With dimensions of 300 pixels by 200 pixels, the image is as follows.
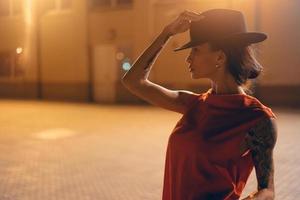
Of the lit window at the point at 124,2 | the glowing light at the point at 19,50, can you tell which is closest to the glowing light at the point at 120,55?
the lit window at the point at 124,2

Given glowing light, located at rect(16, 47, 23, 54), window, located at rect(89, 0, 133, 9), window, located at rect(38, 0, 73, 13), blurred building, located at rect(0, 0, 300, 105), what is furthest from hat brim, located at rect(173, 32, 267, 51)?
glowing light, located at rect(16, 47, 23, 54)

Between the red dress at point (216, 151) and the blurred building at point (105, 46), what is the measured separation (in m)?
16.0

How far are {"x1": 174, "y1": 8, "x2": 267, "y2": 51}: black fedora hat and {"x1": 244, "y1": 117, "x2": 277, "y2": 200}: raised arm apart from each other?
0.34 metres

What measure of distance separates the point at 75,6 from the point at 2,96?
703 centimetres

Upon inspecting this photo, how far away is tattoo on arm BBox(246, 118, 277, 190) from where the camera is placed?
77.3 inches

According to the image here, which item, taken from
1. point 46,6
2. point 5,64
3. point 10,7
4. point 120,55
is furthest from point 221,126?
point 5,64

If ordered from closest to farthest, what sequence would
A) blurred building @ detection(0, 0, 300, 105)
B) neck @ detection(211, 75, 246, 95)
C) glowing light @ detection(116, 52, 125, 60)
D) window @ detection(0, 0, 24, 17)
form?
neck @ detection(211, 75, 246, 95) < blurred building @ detection(0, 0, 300, 105) < glowing light @ detection(116, 52, 125, 60) < window @ detection(0, 0, 24, 17)

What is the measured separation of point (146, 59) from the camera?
2.40m

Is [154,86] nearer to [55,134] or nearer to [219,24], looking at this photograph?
[219,24]

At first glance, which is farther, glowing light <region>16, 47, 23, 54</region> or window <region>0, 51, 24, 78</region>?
window <region>0, 51, 24, 78</region>

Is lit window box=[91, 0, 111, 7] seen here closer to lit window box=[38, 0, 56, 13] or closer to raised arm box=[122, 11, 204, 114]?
lit window box=[38, 0, 56, 13]

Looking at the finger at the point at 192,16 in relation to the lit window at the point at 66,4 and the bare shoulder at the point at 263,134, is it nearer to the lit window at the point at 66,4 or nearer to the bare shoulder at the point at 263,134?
the bare shoulder at the point at 263,134

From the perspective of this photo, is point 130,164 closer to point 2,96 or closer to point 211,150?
point 211,150

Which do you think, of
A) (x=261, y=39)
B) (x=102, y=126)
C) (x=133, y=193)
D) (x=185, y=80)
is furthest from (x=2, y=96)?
(x=261, y=39)
